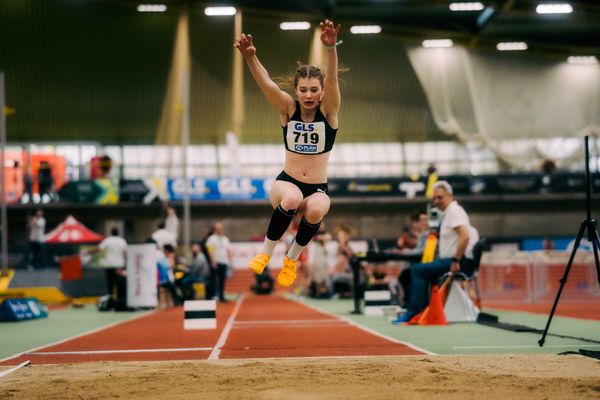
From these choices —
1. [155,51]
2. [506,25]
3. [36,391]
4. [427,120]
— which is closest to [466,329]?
[36,391]

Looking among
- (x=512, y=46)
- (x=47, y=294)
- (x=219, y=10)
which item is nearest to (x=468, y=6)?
(x=512, y=46)

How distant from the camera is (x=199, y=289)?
61.5 feet

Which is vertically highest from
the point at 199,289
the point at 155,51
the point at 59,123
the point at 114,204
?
the point at 155,51

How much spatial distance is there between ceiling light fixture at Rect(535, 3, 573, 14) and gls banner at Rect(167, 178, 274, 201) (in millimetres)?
11438

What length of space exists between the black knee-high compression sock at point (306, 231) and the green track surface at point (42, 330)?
2.98 metres

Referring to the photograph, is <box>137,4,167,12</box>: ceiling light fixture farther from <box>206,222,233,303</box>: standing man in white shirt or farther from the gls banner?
<box>206,222,233,303</box>: standing man in white shirt

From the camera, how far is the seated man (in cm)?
1037

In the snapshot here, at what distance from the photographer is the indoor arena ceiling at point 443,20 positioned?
94.7 feet

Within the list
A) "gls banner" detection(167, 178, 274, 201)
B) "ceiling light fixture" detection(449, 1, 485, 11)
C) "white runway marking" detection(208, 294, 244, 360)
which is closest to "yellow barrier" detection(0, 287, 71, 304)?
"white runway marking" detection(208, 294, 244, 360)

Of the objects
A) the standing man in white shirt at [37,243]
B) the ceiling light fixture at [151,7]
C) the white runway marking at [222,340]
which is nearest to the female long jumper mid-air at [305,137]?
the white runway marking at [222,340]

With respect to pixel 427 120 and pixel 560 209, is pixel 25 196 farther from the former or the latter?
pixel 560 209

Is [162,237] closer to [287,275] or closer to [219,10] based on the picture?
[219,10]

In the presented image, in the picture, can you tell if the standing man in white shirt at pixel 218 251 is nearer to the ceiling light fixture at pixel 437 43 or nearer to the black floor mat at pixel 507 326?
the black floor mat at pixel 507 326

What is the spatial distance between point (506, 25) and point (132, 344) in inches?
967
